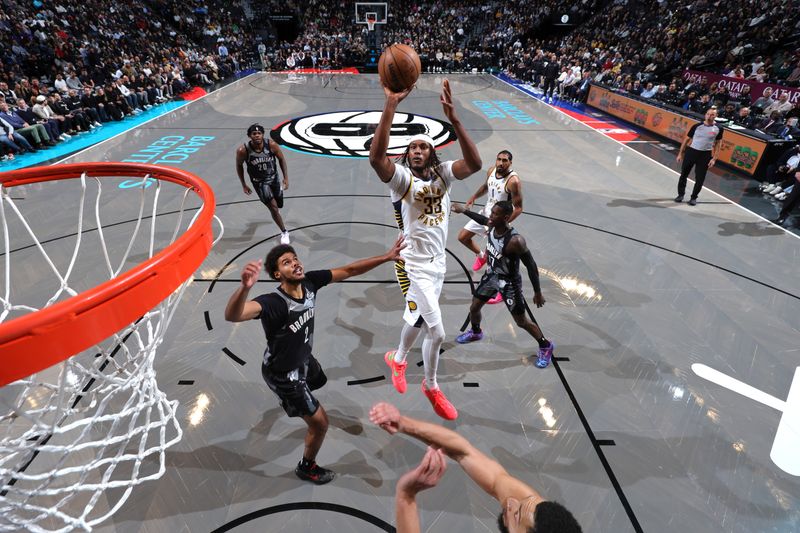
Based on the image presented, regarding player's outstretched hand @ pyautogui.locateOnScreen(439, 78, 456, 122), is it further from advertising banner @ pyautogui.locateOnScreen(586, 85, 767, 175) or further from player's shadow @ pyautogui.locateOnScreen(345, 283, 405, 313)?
advertising banner @ pyautogui.locateOnScreen(586, 85, 767, 175)

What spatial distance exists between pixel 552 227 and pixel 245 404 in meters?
5.41

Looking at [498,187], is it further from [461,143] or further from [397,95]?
[397,95]

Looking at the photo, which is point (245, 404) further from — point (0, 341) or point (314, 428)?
point (0, 341)

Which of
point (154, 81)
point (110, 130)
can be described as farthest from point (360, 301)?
point (154, 81)

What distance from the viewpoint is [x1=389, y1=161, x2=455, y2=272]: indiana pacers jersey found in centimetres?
→ 322

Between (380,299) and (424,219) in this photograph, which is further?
(380,299)

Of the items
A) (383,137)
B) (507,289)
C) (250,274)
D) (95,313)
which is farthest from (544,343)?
(95,313)

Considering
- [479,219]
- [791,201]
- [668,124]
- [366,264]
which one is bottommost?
[791,201]

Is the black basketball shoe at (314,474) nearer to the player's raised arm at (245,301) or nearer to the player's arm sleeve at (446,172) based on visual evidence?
the player's raised arm at (245,301)

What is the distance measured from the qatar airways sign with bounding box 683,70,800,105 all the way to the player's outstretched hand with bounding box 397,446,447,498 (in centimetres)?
1436

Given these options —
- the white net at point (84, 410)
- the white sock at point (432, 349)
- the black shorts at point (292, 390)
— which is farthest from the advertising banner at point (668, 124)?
the white net at point (84, 410)

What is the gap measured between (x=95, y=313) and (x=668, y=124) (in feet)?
46.8

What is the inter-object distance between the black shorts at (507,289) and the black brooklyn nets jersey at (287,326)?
1852 mm

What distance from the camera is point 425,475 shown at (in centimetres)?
167
